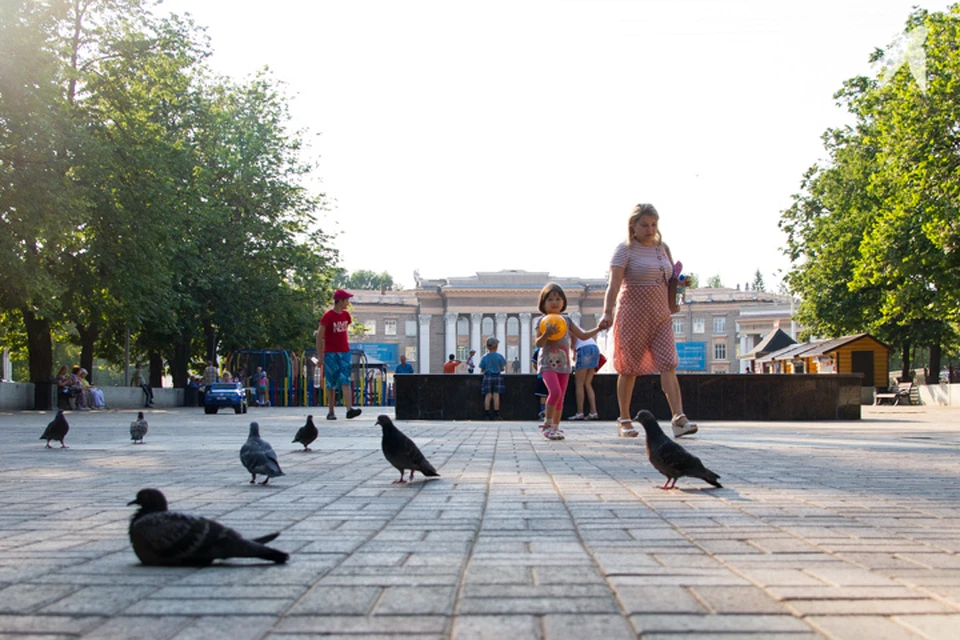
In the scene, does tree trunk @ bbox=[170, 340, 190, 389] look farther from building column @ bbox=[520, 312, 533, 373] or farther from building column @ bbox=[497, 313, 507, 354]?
building column @ bbox=[497, 313, 507, 354]

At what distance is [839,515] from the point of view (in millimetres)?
4758

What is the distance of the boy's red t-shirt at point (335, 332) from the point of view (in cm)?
1528

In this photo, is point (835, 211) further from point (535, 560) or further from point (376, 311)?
point (376, 311)

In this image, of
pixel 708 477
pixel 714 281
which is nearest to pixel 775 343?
pixel 708 477

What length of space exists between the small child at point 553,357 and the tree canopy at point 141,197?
57.7 ft

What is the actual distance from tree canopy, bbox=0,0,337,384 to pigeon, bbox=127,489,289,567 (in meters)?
23.1

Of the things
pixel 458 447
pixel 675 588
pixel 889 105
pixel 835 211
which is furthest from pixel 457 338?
pixel 675 588

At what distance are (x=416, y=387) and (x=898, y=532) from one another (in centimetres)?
1540

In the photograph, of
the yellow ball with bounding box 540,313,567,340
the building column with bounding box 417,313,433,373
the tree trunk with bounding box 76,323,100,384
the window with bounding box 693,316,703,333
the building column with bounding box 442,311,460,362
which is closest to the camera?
the yellow ball with bounding box 540,313,567,340

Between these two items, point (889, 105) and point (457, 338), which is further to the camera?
point (457, 338)

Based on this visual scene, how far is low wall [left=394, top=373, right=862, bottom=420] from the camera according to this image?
19188mm

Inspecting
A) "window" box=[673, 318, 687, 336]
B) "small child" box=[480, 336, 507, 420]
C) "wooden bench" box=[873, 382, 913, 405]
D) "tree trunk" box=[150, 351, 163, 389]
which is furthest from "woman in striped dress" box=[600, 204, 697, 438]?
"window" box=[673, 318, 687, 336]

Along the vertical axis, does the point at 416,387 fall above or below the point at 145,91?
below

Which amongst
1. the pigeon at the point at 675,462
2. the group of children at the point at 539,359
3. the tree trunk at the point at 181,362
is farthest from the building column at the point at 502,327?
the pigeon at the point at 675,462
